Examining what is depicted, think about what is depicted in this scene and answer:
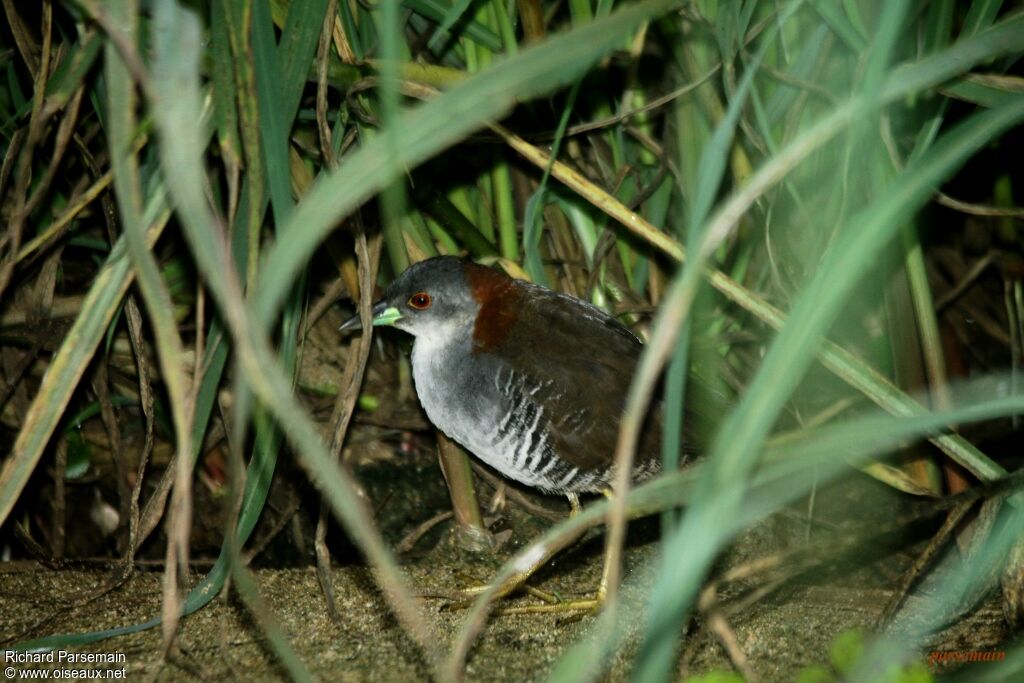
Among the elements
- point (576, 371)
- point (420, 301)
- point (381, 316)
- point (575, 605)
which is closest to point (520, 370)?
point (576, 371)

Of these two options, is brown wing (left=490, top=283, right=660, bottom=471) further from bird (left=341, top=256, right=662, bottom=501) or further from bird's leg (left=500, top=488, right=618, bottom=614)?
bird's leg (left=500, top=488, right=618, bottom=614)

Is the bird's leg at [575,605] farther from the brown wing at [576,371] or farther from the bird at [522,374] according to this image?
the brown wing at [576,371]

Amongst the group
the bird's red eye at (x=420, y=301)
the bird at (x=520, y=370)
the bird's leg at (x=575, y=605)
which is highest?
the bird's red eye at (x=420, y=301)

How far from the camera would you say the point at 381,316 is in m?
3.44

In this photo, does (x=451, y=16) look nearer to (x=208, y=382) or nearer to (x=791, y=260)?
(x=208, y=382)

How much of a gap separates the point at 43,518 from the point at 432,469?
1.59 meters

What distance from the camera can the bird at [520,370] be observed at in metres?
3.26

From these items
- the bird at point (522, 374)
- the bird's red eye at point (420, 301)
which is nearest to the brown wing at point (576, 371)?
the bird at point (522, 374)

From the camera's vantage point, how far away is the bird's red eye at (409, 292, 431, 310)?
335 cm

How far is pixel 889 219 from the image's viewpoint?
57.4 inches

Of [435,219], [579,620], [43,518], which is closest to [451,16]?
[435,219]

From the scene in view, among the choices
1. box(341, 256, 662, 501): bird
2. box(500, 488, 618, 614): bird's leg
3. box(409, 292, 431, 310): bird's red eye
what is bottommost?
box(500, 488, 618, 614): bird's leg

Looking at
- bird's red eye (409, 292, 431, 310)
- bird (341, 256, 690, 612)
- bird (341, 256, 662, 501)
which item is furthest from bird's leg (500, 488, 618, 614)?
bird's red eye (409, 292, 431, 310)

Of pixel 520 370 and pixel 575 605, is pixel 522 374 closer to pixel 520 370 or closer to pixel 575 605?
pixel 520 370
